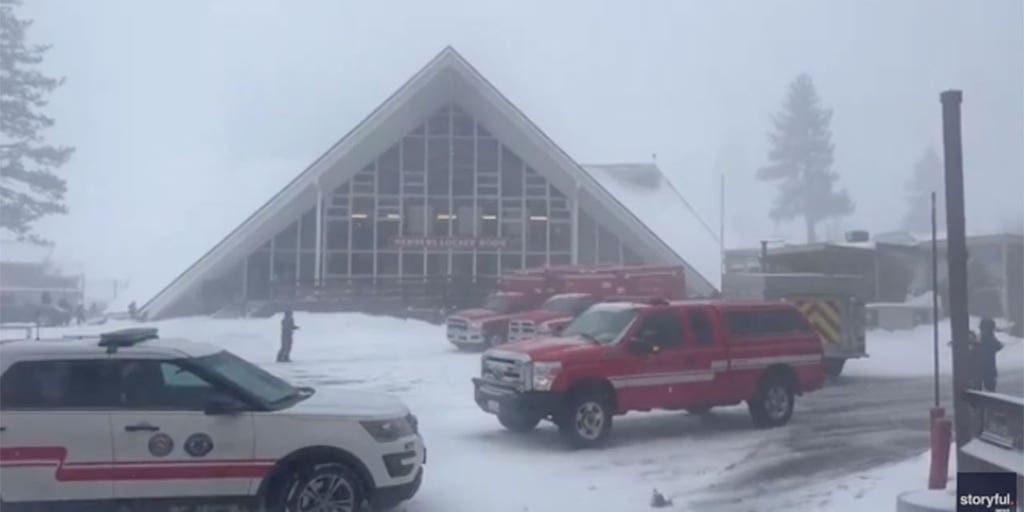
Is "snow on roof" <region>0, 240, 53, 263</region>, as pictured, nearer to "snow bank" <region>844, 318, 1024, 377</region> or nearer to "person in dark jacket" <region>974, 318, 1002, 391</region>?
"person in dark jacket" <region>974, 318, 1002, 391</region>

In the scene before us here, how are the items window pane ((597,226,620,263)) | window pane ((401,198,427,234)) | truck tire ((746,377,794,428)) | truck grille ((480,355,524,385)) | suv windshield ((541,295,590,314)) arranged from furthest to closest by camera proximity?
window pane ((597,226,620,263)) < window pane ((401,198,427,234)) < suv windshield ((541,295,590,314)) < truck tire ((746,377,794,428)) < truck grille ((480,355,524,385))

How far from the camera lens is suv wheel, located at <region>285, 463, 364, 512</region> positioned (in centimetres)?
786

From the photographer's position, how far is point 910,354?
21484mm

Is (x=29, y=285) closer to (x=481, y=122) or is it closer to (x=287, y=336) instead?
(x=287, y=336)

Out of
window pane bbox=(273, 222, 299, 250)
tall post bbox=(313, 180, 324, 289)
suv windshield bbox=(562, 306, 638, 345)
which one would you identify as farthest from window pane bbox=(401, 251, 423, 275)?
suv windshield bbox=(562, 306, 638, 345)

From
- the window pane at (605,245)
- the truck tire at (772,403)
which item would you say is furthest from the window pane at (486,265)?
the truck tire at (772,403)

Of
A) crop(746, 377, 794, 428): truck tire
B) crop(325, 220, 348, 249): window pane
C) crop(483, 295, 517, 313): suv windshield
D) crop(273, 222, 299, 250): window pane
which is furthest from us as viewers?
crop(325, 220, 348, 249): window pane

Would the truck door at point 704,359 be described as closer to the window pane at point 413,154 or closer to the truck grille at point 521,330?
the truck grille at point 521,330

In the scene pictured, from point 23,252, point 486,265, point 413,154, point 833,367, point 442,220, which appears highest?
point 413,154

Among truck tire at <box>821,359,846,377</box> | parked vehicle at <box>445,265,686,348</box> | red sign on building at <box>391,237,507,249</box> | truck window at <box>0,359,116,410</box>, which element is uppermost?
red sign on building at <box>391,237,507,249</box>

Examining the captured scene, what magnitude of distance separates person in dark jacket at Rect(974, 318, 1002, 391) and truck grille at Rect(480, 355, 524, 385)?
4909mm

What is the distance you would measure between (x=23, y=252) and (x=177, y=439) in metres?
4.79

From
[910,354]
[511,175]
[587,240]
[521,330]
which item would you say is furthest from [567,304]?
[511,175]

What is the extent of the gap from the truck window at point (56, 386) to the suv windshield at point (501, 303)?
44.6ft
